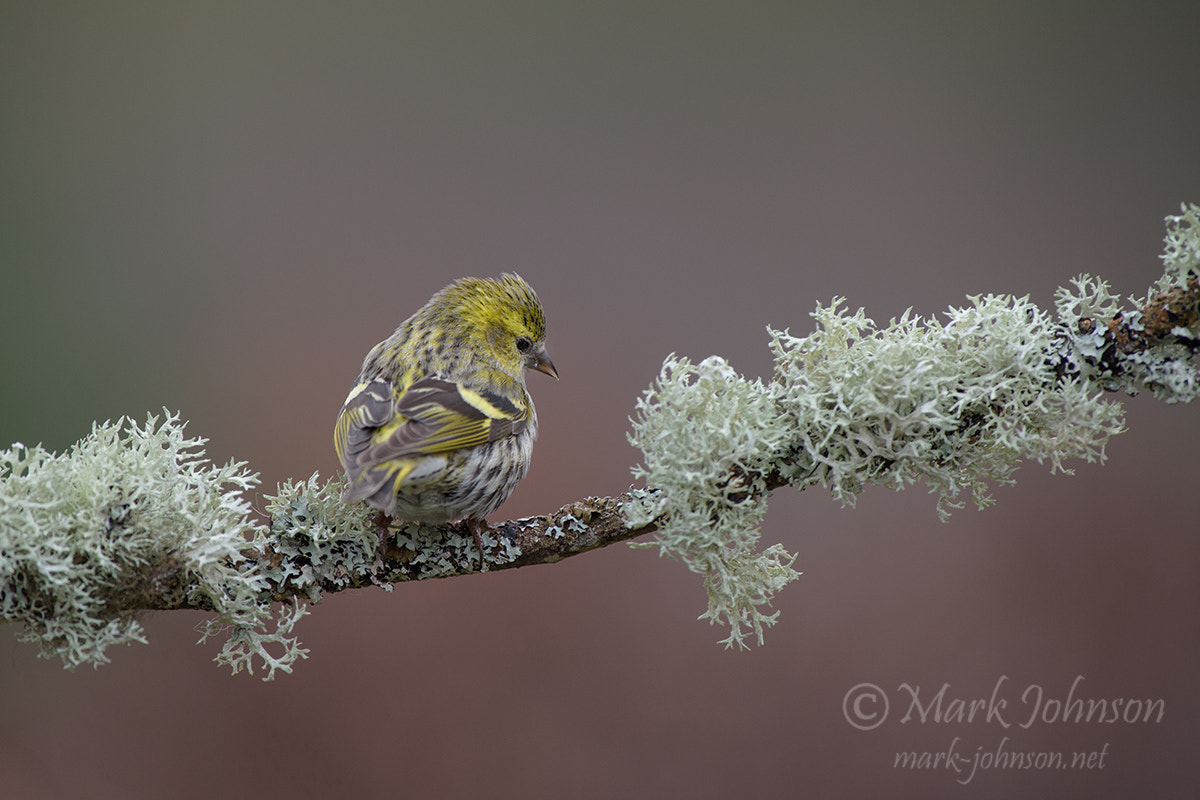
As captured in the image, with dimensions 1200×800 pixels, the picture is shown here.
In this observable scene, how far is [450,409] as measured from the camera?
205cm

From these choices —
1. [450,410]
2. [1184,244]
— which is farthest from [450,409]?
[1184,244]

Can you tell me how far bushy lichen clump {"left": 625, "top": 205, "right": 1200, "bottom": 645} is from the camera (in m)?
1.51

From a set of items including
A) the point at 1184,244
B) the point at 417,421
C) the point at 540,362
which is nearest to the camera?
the point at 1184,244

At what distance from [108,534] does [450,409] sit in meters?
0.71

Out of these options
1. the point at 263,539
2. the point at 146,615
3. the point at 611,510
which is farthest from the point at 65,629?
the point at 611,510

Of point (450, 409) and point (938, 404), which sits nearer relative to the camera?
point (938, 404)

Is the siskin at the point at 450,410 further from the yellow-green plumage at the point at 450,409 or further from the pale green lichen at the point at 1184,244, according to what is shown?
the pale green lichen at the point at 1184,244

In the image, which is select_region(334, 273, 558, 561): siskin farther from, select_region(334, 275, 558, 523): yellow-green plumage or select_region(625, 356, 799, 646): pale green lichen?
select_region(625, 356, 799, 646): pale green lichen

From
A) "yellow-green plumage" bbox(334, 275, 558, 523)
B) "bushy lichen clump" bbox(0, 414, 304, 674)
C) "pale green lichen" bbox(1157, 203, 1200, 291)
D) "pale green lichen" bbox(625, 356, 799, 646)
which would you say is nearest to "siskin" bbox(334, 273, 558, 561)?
"yellow-green plumage" bbox(334, 275, 558, 523)

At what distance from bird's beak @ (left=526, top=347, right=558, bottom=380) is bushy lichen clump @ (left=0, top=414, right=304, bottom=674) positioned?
1016 millimetres

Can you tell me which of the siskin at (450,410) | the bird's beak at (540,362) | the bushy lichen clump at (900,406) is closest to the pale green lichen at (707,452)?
the bushy lichen clump at (900,406)

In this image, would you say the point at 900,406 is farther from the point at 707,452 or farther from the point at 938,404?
the point at 707,452

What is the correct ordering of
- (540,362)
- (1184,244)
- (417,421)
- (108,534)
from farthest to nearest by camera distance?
(540,362), (417,421), (108,534), (1184,244)

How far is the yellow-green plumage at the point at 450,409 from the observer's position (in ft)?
6.18
